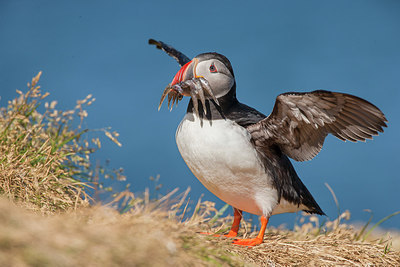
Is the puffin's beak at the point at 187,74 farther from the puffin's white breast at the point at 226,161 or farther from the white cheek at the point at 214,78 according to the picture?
the puffin's white breast at the point at 226,161

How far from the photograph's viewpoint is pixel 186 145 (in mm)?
4316

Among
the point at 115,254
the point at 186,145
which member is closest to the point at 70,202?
the point at 186,145

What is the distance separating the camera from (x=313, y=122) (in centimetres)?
408

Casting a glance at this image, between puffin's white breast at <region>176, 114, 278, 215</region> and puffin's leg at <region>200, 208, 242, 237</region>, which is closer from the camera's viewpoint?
puffin's white breast at <region>176, 114, 278, 215</region>

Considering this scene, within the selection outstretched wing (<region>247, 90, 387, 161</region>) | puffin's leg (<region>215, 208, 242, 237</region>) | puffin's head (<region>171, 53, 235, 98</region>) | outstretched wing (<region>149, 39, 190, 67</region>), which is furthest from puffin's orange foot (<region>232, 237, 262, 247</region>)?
outstretched wing (<region>149, 39, 190, 67</region>)

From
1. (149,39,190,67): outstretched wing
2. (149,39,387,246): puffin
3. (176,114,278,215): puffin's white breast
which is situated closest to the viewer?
(149,39,387,246): puffin

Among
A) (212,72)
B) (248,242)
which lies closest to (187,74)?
(212,72)

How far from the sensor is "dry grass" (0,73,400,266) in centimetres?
206

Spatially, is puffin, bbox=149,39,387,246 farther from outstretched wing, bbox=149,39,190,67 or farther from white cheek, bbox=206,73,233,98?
outstretched wing, bbox=149,39,190,67

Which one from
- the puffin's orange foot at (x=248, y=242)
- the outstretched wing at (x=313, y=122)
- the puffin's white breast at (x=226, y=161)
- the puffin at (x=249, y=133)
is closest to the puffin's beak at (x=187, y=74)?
the puffin at (x=249, y=133)

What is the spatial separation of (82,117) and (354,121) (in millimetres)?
4125

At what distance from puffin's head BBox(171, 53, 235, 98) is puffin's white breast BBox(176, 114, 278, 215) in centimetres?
39

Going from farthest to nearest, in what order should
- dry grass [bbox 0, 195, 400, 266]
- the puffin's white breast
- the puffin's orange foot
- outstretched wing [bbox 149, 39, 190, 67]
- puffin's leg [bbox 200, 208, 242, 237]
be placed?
outstretched wing [bbox 149, 39, 190, 67] → puffin's leg [bbox 200, 208, 242, 237] → the puffin's orange foot → the puffin's white breast → dry grass [bbox 0, 195, 400, 266]

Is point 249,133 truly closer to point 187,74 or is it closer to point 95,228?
point 187,74
